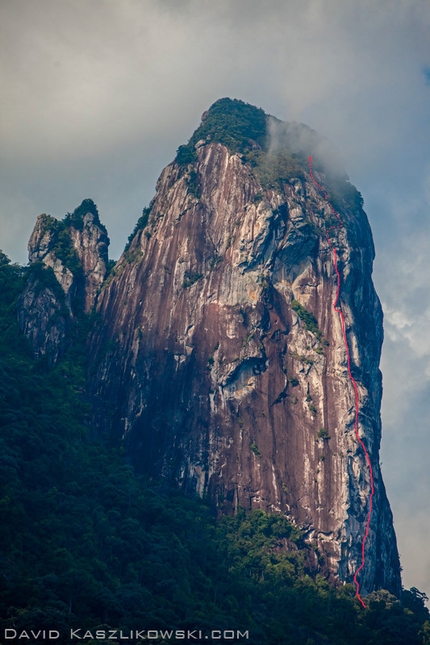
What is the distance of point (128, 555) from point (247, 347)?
29159 mm

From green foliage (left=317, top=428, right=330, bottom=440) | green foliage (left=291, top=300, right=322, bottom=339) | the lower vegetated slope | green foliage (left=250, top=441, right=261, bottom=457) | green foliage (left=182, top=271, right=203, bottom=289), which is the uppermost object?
green foliage (left=182, top=271, right=203, bottom=289)

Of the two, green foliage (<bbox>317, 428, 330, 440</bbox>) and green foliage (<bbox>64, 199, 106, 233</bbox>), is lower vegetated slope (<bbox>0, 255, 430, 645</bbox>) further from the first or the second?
green foliage (<bbox>64, 199, 106, 233</bbox>)

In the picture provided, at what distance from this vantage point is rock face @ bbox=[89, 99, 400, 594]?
104812 mm

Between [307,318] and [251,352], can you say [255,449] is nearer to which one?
[251,352]

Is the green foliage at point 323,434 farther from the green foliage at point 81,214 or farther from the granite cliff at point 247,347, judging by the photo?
the green foliage at point 81,214

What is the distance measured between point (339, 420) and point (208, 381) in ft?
48.7

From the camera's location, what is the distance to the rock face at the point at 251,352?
104812mm

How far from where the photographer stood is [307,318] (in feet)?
368

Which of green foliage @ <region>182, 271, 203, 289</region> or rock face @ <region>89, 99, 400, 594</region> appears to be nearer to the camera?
rock face @ <region>89, 99, 400, 594</region>

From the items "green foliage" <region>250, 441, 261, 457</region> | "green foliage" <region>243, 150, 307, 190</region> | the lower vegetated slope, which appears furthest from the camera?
"green foliage" <region>243, 150, 307, 190</region>

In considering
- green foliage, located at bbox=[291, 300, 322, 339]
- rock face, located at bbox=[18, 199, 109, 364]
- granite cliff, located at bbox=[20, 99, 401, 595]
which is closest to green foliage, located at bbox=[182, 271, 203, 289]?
granite cliff, located at bbox=[20, 99, 401, 595]

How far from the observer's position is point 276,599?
93.2 metres

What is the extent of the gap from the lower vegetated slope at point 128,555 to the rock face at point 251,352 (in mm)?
3623

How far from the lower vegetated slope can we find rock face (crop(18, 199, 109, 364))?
9328 millimetres
